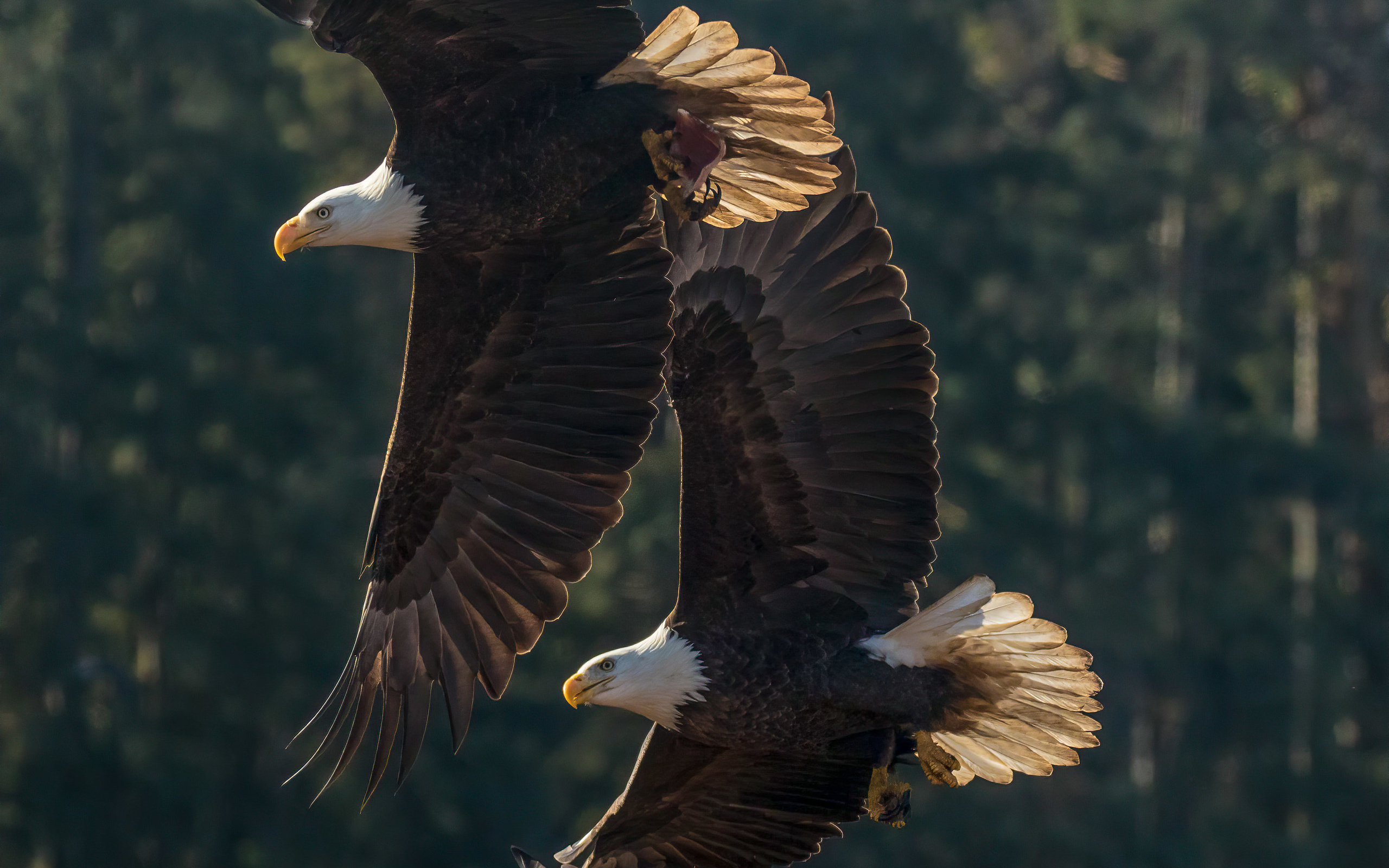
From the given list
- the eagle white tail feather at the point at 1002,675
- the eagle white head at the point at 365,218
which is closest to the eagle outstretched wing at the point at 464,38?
the eagle white head at the point at 365,218

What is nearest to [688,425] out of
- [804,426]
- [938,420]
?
[804,426]

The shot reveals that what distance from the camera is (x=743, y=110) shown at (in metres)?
5.32

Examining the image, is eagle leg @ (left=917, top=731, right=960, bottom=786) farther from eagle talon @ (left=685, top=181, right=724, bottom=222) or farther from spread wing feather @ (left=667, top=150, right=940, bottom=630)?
eagle talon @ (left=685, top=181, right=724, bottom=222)

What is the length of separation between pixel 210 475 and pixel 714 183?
11.2 m

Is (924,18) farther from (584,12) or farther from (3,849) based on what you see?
(584,12)

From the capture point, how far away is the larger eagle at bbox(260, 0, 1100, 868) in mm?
5320

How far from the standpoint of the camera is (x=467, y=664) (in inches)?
238

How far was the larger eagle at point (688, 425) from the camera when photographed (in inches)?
209

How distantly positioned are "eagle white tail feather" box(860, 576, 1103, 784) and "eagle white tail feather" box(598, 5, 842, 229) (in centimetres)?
118

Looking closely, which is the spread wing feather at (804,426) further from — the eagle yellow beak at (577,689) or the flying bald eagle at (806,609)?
the eagle yellow beak at (577,689)

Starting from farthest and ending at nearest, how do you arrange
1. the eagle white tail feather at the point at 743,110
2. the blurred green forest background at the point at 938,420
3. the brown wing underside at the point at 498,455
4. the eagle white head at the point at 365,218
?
1. the blurred green forest background at the point at 938,420
2. the brown wing underside at the point at 498,455
3. the eagle white head at the point at 365,218
4. the eagle white tail feather at the point at 743,110

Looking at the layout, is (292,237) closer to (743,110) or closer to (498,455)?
(498,455)

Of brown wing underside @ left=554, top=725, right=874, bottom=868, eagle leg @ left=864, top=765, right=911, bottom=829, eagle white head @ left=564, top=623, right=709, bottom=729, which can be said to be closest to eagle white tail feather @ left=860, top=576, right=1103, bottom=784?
eagle leg @ left=864, top=765, right=911, bottom=829

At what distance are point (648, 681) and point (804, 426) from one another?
33.2 inches
